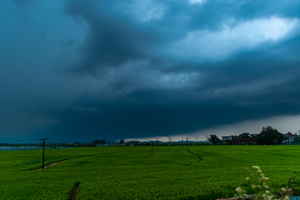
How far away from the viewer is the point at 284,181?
15859 mm

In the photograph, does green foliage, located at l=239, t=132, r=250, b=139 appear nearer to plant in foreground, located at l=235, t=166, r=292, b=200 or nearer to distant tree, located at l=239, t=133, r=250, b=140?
distant tree, located at l=239, t=133, r=250, b=140

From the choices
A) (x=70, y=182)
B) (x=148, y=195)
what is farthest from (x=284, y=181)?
(x=70, y=182)

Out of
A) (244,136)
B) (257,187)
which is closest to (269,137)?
(244,136)

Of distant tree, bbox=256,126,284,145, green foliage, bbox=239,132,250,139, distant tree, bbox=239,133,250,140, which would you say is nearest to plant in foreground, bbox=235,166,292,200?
distant tree, bbox=256,126,284,145

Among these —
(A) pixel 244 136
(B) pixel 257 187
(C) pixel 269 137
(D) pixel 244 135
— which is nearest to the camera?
(B) pixel 257 187

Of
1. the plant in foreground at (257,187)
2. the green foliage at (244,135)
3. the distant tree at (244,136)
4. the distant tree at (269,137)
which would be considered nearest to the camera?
the plant in foreground at (257,187)

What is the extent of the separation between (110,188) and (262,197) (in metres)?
13.6

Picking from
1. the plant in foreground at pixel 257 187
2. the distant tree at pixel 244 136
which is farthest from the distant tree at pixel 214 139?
the plant in foreground at pixel 257 187

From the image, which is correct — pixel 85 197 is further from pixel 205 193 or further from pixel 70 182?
pixel 205 193

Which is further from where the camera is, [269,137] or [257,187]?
[269,137]

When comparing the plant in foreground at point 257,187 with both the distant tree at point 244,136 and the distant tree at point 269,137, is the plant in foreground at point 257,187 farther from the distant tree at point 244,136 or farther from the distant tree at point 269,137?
the distant tree at point 244,136

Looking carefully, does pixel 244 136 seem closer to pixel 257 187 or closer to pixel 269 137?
pixel 269 137

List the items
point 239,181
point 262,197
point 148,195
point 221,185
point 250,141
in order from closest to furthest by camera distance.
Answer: point 262,197
point 148,195
point 221,185
point 239,181
point 250,141

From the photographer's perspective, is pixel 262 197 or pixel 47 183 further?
pixel 47 183
